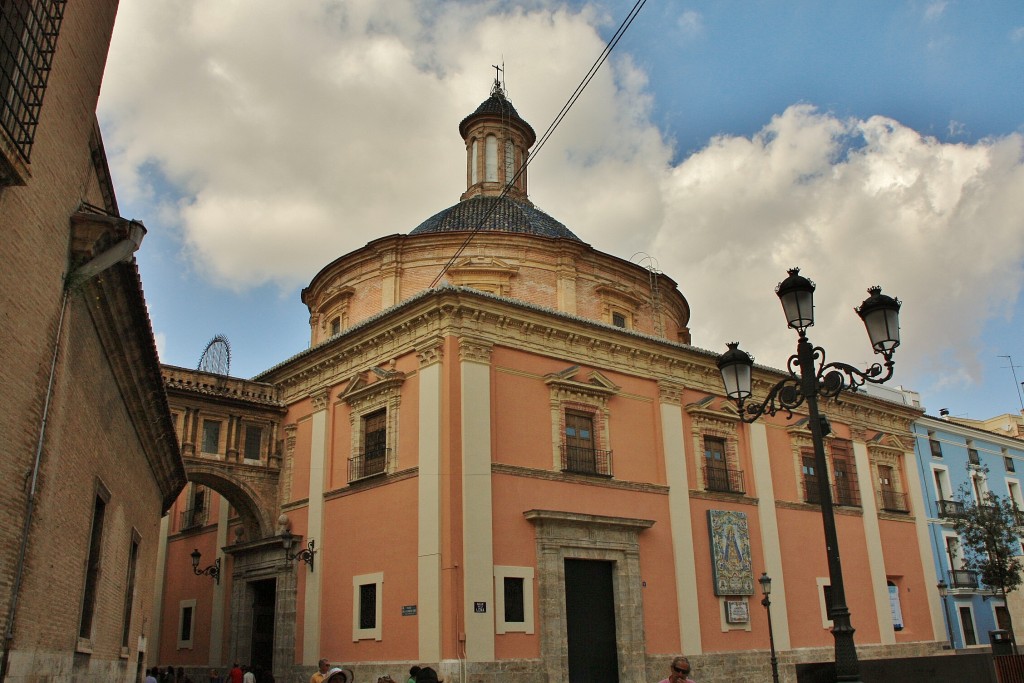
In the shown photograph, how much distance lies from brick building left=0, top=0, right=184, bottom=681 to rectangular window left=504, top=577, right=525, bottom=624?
27.3 ft

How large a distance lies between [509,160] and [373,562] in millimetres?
15772

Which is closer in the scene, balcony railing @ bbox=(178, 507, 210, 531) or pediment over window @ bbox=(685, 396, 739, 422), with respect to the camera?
pediment over window @ bbox=(685, 396, 739, 422)

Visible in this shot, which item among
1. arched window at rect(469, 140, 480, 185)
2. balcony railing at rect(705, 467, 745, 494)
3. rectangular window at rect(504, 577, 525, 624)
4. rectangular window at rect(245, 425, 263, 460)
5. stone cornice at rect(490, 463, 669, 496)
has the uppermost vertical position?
arched window at rect(469, 140, 480, 185)

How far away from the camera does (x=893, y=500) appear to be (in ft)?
87.7

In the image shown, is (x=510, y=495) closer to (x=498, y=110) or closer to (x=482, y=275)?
(x=482, y=275)

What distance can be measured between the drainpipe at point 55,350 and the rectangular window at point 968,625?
2741 centimetres

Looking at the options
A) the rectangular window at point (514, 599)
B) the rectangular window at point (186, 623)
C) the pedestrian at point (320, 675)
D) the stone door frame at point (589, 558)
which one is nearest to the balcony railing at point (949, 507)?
the stone door frame at point (589, 558)

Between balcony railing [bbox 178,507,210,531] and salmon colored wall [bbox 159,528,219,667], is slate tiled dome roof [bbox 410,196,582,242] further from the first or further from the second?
salmon colored wall [bbox 159,528,219,667]

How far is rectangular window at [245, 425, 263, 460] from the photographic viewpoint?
22266 millimetres

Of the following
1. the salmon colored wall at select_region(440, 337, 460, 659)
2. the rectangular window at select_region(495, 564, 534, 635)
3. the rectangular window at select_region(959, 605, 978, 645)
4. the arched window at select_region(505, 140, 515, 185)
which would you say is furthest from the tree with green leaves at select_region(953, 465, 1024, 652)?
the salmon colored wall at select_region(440, 337, 460, 659)

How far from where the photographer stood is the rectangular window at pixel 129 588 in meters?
12.8

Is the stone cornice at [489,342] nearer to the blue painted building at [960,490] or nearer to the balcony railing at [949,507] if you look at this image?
the blue painted building at [960,490]

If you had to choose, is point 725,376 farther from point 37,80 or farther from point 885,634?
point 885,634

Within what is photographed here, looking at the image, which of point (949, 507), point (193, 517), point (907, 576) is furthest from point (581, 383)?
point (949, 507)
